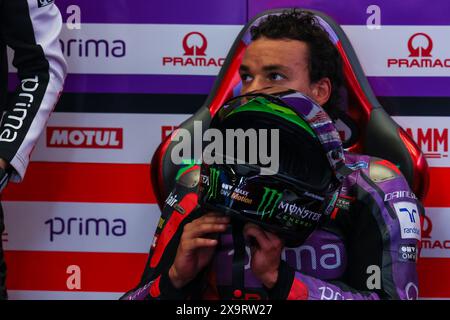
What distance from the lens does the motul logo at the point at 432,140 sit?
1.92m

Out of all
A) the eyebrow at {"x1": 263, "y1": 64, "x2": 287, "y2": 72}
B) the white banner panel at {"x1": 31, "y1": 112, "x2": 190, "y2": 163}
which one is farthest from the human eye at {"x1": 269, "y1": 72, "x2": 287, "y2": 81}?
the white banner panel at {"x1": 31, "y1": 112, "x2": 190, "y2": 163}

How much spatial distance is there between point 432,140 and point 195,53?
663 mm

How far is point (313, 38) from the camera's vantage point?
5.49ft

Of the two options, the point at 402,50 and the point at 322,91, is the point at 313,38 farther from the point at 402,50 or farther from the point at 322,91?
the point at 402,50

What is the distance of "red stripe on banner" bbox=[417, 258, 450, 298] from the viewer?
195 centimetres

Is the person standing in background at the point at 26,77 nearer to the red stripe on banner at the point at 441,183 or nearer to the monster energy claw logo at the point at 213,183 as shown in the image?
the monster energy claw logo at the point at 213,183

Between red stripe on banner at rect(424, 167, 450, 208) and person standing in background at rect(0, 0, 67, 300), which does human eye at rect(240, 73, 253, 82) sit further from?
red stripe on banner at rect(424, 167, 450, 208)

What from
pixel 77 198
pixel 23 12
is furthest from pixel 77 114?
pixel 23 12

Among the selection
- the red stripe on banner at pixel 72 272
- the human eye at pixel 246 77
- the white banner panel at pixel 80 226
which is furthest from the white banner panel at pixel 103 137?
the human eye at pixel 246 77

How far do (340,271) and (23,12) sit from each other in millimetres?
887

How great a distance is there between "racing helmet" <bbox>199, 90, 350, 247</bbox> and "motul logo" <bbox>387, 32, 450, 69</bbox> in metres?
0.64

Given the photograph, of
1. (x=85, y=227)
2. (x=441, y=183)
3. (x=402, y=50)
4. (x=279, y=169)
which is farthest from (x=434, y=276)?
(x=85, y=227)
